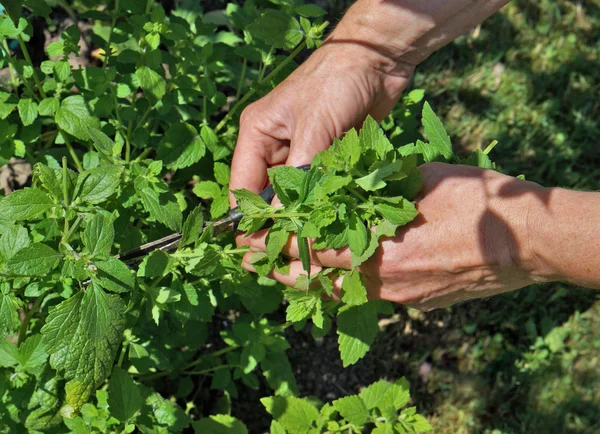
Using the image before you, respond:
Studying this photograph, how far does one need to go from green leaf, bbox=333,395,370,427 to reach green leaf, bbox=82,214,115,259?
98cm

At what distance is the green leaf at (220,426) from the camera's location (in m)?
2.38

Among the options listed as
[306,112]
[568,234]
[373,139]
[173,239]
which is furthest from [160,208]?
[568,234]

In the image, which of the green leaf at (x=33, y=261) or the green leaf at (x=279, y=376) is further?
the green leaf at (x=279, y=376)

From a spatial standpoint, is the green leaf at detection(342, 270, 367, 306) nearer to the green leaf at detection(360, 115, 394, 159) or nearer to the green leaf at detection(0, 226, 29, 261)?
the green leaf at detection(360, 115, 394, 159)

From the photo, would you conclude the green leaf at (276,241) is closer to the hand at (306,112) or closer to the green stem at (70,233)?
the hand at (306,112)

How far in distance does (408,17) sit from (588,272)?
105 centimetres

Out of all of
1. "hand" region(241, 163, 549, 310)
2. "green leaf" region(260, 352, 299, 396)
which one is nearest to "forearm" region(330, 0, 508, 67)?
"hand" region(241, 163, 549, 310)

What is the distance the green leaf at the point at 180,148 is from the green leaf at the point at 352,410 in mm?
947

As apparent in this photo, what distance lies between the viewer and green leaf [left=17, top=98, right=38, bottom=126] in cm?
216

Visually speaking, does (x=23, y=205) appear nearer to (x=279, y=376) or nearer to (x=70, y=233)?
(x=70, y=233)

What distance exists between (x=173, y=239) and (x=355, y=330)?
0.64m

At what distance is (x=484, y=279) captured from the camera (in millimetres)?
1845

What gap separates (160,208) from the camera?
1.97 meters

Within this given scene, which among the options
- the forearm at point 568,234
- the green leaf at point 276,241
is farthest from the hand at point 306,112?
the forearm at point 568,234
